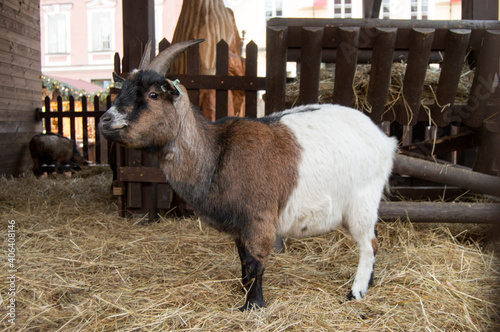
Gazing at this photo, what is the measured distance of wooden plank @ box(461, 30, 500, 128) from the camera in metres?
3.64

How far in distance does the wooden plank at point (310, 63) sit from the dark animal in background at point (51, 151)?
6951 millimetres

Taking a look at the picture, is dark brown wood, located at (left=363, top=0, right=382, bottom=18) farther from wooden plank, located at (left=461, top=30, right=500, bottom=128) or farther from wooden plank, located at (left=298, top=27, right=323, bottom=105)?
wooden plank, located at (left=298, top=27, right=323, bottom=105)

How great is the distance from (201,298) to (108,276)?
0.88 meters

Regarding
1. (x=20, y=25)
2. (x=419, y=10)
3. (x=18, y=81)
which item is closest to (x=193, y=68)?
(x=18, y=81)

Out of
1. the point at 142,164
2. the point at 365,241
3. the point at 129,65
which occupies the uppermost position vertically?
the point at 129,65

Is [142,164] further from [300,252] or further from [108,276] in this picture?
[300,252]

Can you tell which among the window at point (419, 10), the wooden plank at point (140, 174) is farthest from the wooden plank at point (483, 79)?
the window at point (419, 10)

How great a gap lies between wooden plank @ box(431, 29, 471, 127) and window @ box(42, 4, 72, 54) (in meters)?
26.9

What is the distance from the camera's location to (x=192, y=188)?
2.73 metres

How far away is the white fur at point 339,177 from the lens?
2836mm

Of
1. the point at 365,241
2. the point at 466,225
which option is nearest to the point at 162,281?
the point at 365,241

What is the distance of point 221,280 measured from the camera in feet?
9.78

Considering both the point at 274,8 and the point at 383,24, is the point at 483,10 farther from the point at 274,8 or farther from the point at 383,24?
the point at 274,8

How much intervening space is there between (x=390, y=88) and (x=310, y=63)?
925mm
